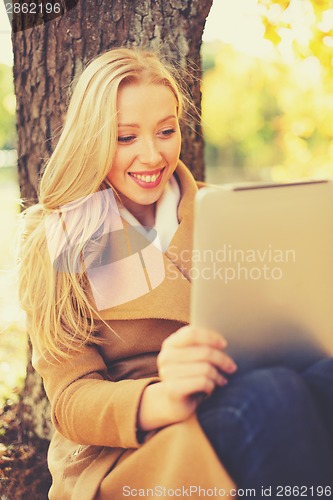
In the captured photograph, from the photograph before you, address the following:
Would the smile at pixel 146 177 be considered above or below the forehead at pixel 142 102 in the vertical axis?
below

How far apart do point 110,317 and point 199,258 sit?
0.42 metres

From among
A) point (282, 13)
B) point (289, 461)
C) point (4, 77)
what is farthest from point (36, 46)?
point (289, 461)

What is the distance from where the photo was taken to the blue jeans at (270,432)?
1.14m

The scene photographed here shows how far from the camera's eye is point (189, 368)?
46.9 inches

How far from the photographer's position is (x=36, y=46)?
5.69ft

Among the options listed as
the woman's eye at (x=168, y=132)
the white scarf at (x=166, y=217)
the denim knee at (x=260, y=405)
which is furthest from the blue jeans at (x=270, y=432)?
the woman's eye at (x=168, y=132)

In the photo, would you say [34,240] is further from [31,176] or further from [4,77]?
[4,77]

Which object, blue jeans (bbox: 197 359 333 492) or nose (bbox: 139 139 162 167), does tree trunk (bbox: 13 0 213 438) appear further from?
blue jeans (bbox: 197 359 333 492)

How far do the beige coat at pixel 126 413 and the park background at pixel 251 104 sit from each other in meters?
0.26

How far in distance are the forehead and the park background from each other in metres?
0.33

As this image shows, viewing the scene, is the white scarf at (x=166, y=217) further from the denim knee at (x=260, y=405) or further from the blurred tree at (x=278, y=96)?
the denim knee at (x=260, y=405)

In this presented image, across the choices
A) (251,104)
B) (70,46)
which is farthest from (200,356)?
(251,104)

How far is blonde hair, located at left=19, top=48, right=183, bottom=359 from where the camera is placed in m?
1.45

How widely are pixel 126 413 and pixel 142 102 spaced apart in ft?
2.17
